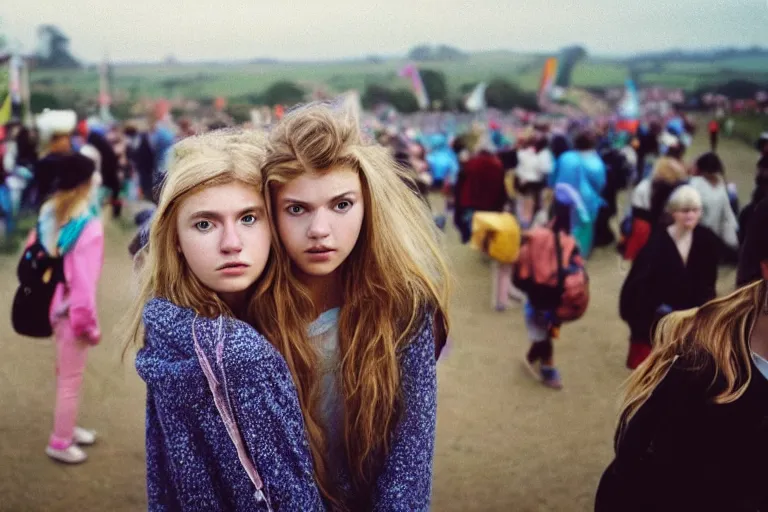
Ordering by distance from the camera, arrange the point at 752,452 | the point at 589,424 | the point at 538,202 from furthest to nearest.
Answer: the point at 538,202 → the point at 589,424 → the point at 752,452

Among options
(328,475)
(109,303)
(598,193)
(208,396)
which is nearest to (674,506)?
(328,475)

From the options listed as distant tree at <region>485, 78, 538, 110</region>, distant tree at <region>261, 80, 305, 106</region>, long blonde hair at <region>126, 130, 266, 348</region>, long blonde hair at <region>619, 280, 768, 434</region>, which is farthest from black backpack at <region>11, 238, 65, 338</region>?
distant tree at <region>485, 78, 538, 110</region>

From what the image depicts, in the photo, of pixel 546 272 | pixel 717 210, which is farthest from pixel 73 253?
pixel 717 210

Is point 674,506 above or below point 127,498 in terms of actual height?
above

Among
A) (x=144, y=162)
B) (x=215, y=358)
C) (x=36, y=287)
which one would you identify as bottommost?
(x=144, y=162)

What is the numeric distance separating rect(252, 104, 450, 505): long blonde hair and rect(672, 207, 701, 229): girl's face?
276cm

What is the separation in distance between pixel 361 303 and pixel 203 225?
35 cm

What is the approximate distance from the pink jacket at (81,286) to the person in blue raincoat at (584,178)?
5233mm

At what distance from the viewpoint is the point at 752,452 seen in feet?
5.26

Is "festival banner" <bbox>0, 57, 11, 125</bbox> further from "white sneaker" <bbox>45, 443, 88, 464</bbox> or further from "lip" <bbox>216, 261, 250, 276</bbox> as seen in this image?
"lip" <bbox>216, 261, 250, 276</bbox>

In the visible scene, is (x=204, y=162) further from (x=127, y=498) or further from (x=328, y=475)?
(x=127, y=498)

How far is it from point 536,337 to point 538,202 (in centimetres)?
414

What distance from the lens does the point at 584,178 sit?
7.66 metres

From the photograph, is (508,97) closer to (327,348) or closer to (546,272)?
(546,272)
